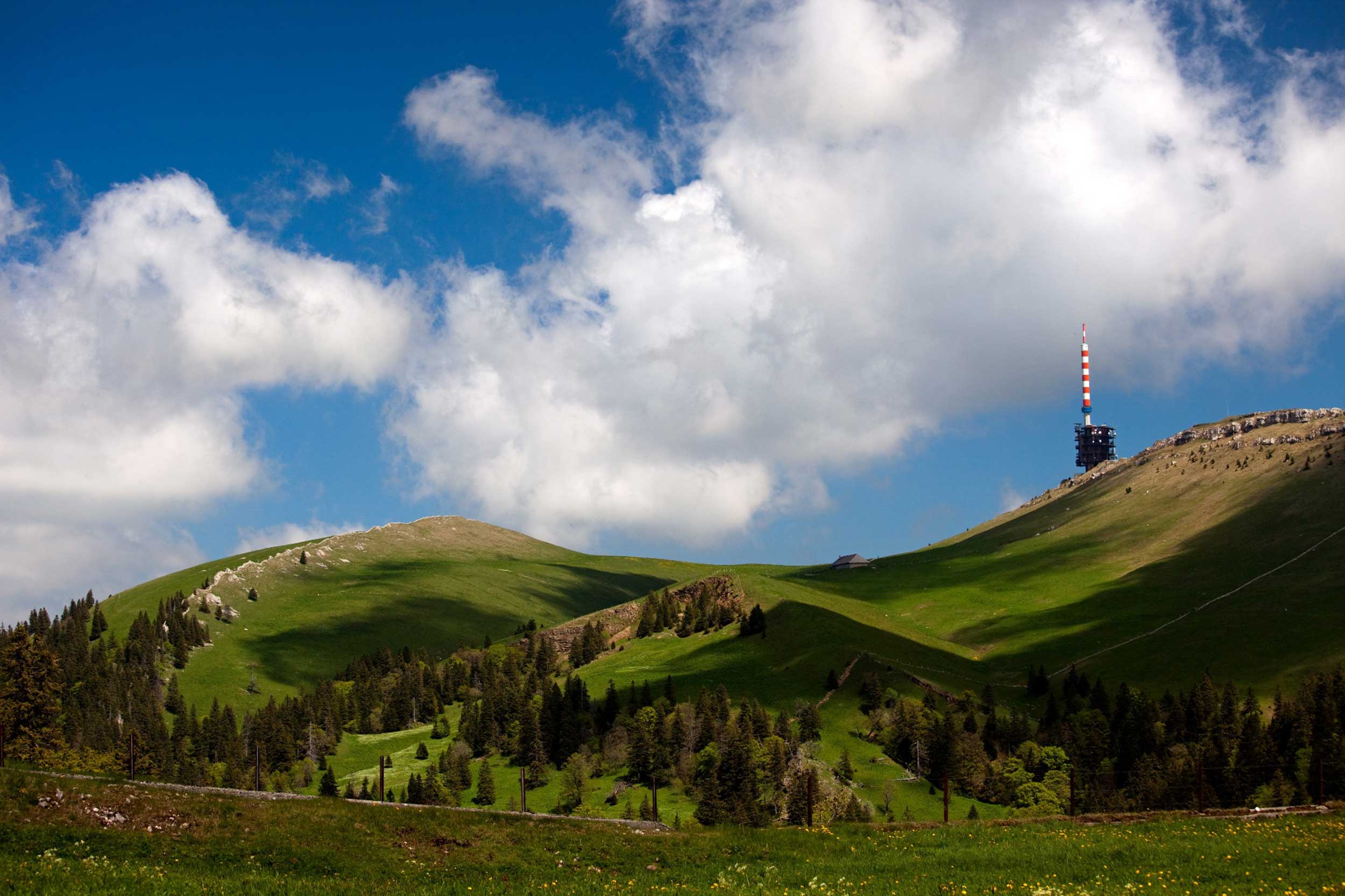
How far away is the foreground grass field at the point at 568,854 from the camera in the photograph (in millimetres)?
33781

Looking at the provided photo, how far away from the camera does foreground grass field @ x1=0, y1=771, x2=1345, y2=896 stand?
33.8 m

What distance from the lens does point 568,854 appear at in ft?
143

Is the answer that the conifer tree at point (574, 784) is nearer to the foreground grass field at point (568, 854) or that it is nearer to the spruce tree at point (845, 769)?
the spruce tree at point (845, 769)

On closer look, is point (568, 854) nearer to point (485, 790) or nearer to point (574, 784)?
point (574, 784)

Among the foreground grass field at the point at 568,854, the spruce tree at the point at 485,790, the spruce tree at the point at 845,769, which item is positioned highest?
the foreground grass field at the point at 568,854

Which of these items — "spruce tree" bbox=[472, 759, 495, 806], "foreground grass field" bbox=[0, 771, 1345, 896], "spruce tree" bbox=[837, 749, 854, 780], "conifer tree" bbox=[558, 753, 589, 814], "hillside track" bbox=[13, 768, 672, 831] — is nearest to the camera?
"foreground grass field" bbox=[0, 771, 1345, 896]

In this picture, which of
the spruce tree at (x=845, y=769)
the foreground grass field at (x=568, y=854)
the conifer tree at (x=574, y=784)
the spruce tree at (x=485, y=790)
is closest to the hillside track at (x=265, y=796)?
the foreground grass field at (x=568, y=854)

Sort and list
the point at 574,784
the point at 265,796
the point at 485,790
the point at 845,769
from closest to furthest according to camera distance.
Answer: the point at 265,796 → the point at 845,769 → the point at 574,784 → the point at 485,790

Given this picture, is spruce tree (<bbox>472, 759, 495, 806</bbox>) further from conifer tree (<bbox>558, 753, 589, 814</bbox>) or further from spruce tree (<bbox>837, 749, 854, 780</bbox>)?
spruce tree (<bbox>837, 749, 854, 780</bbox>)

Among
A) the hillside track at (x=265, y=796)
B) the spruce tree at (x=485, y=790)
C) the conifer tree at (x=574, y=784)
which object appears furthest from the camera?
the spruce tree at (x=485, y=790)

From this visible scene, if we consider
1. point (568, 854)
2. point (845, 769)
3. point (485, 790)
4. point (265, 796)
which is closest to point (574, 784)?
point (485, 790)

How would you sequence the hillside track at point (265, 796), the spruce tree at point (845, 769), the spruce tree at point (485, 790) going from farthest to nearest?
the spruce tree at point (485, 790)
the spruce tree at point (845, 769)
the hillside track at point (265, 796)

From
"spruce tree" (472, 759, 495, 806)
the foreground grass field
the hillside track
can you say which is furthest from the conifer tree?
the foreground grass field

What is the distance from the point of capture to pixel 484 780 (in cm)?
16438
